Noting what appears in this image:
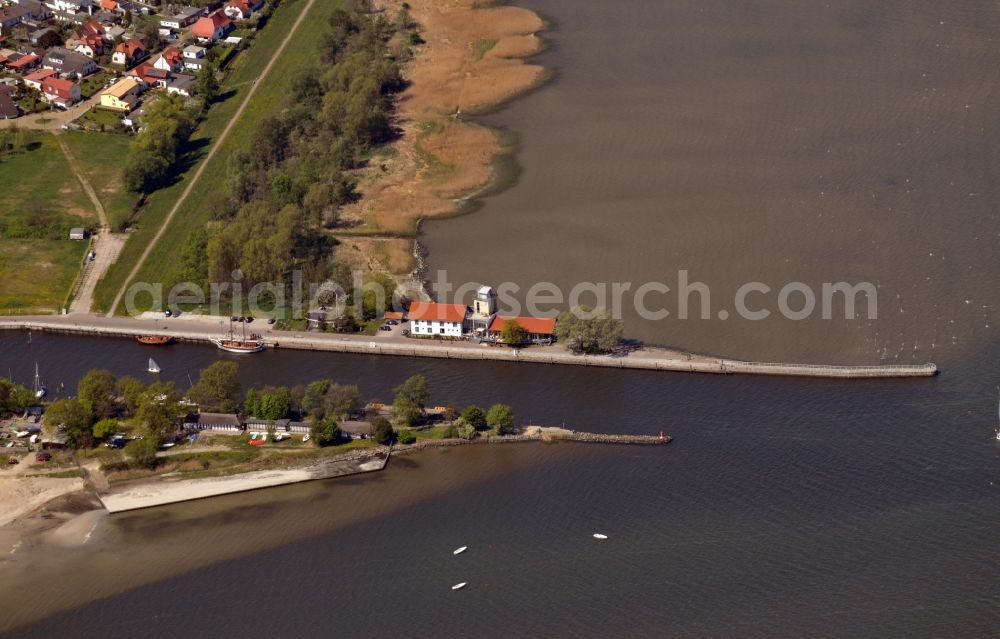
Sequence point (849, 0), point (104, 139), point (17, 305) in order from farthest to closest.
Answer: point (849, 0)
point (104, 139)
point (17, 305)

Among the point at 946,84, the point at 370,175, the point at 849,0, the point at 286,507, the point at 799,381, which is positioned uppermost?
the point at 849,0

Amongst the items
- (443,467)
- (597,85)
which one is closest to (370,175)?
(597,85)

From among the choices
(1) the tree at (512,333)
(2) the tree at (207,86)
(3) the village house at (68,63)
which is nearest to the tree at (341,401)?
(1) the tree at (512,333)

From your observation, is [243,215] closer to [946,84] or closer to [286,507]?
[286,507]

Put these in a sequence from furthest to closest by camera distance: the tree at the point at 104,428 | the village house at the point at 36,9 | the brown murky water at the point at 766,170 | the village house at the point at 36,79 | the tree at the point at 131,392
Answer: the village house at the point at 36,9, the village house at the point at 36,79, the brown murky water at the point at 766,170, the tree at the point at 131,392, the tree at the point at 104,428

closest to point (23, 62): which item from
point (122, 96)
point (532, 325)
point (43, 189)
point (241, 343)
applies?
point (122, 96)

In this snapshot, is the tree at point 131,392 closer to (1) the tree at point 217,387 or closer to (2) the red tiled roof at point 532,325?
(1) the tree at point 217,387

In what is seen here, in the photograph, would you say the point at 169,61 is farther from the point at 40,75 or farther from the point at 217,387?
the point at 217,387
